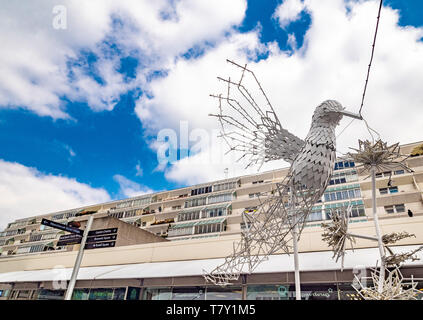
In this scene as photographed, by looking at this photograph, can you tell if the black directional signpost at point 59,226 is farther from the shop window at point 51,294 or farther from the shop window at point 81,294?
the shop window at point 51,294

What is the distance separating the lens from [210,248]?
12.4 meters

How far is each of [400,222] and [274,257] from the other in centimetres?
469

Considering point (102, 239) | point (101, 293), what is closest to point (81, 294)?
point (101, 293)

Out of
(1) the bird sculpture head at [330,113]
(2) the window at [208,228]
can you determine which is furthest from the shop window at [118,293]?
(2) the window at [208,228]

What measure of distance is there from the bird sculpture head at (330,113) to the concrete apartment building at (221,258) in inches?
37.5

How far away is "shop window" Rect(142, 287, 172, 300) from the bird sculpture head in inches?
414

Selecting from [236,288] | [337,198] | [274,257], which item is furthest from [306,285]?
[337,198]

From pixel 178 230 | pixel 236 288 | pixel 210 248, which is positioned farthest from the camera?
pixel 178 230

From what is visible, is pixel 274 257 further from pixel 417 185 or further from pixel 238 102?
pixel 417 185

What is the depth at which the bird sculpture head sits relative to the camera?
12.7ft

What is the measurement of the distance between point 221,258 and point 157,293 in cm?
332

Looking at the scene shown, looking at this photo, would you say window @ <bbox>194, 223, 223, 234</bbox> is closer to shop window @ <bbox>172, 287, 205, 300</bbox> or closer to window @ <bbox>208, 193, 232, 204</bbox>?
window @ <bbox>208, 193, 232, 204</bbox>
